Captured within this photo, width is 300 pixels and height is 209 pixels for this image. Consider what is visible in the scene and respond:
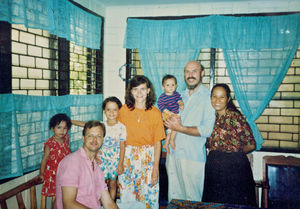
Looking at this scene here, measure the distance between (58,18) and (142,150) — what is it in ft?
5.25

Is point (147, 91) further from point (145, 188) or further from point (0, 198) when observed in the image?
point (0, 198)

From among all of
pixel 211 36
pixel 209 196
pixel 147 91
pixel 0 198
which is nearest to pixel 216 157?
pixel 209 196

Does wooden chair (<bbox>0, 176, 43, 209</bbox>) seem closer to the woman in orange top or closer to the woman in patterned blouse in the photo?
the woman in orange top

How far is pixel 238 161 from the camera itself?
246 cm

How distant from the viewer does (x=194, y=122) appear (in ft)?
8.88

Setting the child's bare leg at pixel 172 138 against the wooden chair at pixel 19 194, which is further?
the child's bare leg at pixel 172 138

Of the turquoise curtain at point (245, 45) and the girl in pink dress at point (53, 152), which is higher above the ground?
the turquoise curtain at point (245, 45)

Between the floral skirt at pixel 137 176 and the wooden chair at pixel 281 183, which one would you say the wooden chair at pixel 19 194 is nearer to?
the floral skirt at pixel 137 176

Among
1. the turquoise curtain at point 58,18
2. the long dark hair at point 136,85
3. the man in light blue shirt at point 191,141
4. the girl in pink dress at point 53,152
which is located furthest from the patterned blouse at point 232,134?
the turquoise curtain at point 58,18

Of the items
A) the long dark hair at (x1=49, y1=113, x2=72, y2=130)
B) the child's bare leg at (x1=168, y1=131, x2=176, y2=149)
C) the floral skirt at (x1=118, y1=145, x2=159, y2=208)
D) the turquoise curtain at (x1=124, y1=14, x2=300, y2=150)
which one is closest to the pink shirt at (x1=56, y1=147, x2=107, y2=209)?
the floral skirt at (x1=118, y1=145, x2=159, y2=208)

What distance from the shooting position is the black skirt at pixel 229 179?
2.46 metres

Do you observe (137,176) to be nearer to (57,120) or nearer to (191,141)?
(191,141)

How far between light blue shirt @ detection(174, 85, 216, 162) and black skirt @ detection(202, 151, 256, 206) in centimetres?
18

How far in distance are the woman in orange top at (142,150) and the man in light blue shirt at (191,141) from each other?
0.39 meters
